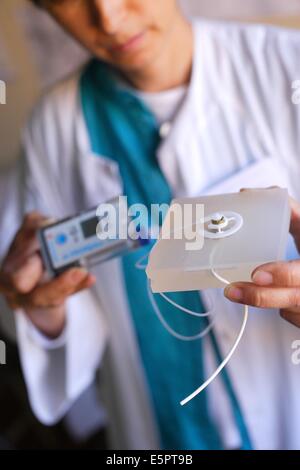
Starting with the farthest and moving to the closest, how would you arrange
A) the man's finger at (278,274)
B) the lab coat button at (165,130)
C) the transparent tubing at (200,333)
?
the lab coat button at (165,130)
the transparent tubing at (200,333)
the man's finger at (278,274)

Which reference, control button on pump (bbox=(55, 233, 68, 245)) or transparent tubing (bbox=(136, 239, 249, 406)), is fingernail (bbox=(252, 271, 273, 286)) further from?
control button on pump (bbox=(55, 233, 68, 245))

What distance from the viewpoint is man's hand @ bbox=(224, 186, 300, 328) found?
33 cm

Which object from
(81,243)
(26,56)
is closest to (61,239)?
(81,243)

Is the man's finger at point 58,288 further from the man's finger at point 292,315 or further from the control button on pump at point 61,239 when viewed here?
the man's finger at point 292,315

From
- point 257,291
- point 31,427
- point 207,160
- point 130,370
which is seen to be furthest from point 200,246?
point 31,427

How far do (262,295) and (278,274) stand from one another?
2 cm

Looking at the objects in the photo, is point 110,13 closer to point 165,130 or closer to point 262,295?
point 165,130

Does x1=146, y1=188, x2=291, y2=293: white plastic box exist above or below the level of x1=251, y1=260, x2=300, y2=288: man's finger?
above

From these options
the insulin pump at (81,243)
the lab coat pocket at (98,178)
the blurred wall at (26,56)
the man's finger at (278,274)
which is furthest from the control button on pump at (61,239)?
the blurred wall at (26,56)

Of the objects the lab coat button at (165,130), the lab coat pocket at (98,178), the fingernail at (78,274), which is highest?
the lab coat button at (165,130)

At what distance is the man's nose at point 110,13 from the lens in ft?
1.65

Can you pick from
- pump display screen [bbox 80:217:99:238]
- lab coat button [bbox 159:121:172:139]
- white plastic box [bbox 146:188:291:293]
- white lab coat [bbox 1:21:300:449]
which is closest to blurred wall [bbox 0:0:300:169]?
white lab coat [bbox 1:21:300:449]

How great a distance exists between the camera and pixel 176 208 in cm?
41

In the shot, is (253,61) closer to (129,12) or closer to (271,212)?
(129,12)
